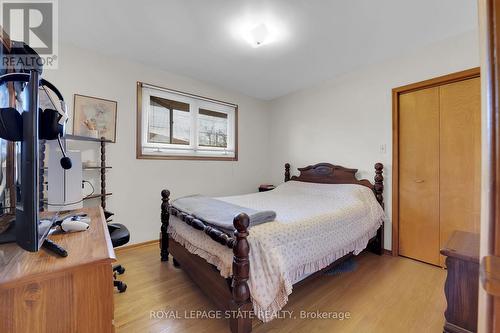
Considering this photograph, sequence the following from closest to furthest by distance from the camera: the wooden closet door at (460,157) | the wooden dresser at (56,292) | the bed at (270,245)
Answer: the wooden dresser at (56,292) → the bed at (270,245) → the wooden closet door at (460,157)

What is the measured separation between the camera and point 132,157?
2816 millimetres

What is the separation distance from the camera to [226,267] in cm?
145

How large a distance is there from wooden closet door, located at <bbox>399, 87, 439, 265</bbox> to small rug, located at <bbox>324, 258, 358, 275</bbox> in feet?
2.34

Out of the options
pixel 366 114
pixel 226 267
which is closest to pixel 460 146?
pixel 366 114

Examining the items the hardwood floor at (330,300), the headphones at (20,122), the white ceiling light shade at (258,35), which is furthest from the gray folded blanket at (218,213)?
the white ceiling light shade at (258,35)

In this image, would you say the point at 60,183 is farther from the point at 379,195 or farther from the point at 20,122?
the point at 379,195

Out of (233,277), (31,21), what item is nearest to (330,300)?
(233,277)

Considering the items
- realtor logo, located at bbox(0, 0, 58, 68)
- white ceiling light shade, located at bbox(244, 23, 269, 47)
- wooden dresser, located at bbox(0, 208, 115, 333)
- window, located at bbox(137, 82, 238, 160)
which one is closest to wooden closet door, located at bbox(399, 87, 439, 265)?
white ceiling light shade, located at bbox(244, 23, 269, 47)

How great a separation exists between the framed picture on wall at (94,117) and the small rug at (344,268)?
2950mm

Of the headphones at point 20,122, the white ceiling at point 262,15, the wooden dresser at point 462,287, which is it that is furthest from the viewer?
the white ceiling at point 262,15

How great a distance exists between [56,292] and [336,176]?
3067 mm

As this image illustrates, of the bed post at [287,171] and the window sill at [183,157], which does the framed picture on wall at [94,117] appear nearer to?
the window sill at [183,157]

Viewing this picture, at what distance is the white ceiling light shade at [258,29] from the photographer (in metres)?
1.95

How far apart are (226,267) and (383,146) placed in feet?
8.07
